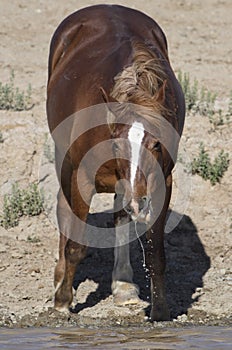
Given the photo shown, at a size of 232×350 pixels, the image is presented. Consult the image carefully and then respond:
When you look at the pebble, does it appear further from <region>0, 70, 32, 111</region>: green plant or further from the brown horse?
<region>0, 70, 32, 111</region>: green plant

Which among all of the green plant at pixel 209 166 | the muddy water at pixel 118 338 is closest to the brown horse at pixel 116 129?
the muddy water at pixel 118 338

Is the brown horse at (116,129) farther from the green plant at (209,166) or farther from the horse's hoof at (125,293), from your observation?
the green plant at (209,166)

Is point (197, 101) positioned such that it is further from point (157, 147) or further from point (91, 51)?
point (157, 147)

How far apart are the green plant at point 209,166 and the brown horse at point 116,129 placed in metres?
1.29

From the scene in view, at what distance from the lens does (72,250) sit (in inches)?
272

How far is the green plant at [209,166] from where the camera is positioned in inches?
344

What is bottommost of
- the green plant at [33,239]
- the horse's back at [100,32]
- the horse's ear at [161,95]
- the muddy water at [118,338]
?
the muddy water at [118,338]

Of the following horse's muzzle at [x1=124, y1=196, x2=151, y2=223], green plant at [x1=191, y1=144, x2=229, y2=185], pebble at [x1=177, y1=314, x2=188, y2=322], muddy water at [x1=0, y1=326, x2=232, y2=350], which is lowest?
pebble at [x1=177, y1=314, x2=188, y2=322]

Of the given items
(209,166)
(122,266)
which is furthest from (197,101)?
(122,266)

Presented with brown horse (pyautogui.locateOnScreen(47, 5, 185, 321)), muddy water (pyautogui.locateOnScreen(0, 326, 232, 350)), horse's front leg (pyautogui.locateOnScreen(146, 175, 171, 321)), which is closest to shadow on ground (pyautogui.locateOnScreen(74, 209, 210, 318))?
brown horse (pyautogui.locateOnScreen(47, 5, 185, 321))

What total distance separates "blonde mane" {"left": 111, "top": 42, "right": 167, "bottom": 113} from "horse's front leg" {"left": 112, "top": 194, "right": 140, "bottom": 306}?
1.43m

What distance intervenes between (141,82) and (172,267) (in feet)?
6.87

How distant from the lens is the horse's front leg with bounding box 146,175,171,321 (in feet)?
21.4

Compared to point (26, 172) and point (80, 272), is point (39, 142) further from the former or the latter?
point (80, 272)
